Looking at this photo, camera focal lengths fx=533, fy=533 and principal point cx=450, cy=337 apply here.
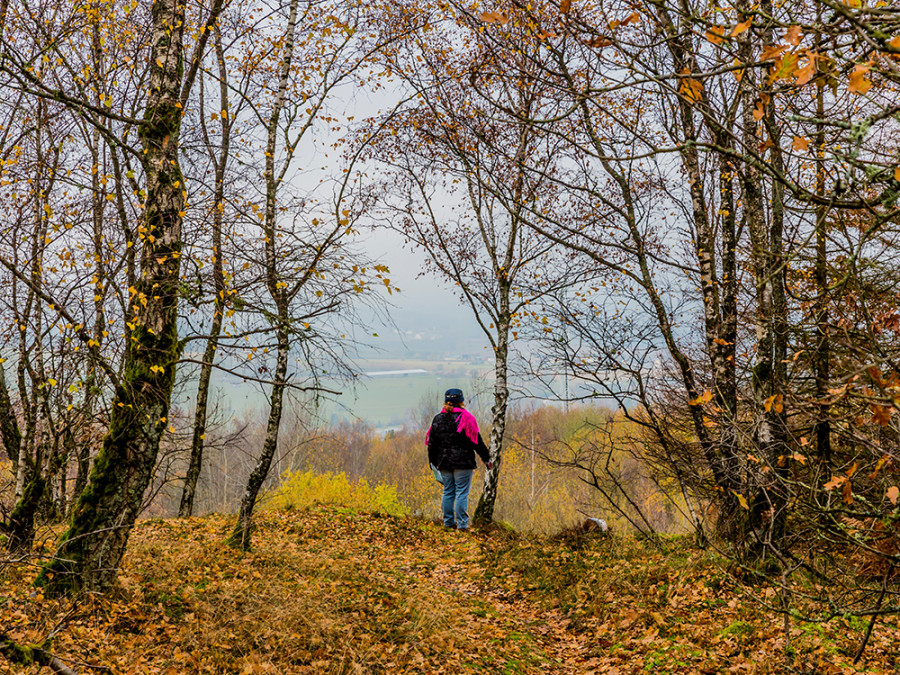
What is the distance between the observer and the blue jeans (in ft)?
31.9

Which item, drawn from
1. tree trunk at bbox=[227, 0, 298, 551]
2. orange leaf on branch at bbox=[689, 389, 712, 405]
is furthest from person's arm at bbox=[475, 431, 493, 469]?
orange leaf on branch at bbox=[689, 389, 712, 405]

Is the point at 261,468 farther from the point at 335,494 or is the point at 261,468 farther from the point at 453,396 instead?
the point at 335,494

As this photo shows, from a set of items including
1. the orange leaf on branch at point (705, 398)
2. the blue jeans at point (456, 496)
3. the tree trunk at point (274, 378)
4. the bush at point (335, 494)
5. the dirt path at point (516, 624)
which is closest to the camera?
the orange leaf on branch at point (705, 398)

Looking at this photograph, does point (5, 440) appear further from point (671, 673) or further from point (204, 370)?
point (671, 673)

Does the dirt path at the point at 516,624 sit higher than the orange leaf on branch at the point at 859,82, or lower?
lower

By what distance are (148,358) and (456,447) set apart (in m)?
5.86

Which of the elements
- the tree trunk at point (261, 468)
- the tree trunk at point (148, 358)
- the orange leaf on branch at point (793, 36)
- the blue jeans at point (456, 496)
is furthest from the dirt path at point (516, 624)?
the orange leaf on branch at point (793, 36)

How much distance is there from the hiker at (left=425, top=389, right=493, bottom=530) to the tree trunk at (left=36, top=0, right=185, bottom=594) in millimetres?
5366

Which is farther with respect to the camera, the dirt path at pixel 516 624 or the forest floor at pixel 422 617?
the dirt path at pixel 516 624

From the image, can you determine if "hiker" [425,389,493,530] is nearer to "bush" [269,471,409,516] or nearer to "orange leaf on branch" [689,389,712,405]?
"bush" [269,471,409,516]

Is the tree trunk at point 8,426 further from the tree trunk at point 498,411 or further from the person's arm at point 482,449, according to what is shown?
the tree trunk at point 498,411

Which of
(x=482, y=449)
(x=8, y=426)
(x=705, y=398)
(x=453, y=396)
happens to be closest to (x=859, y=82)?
(x=705, y=398)

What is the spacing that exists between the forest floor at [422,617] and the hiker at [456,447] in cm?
213

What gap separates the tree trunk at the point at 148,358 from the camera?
4652mm
